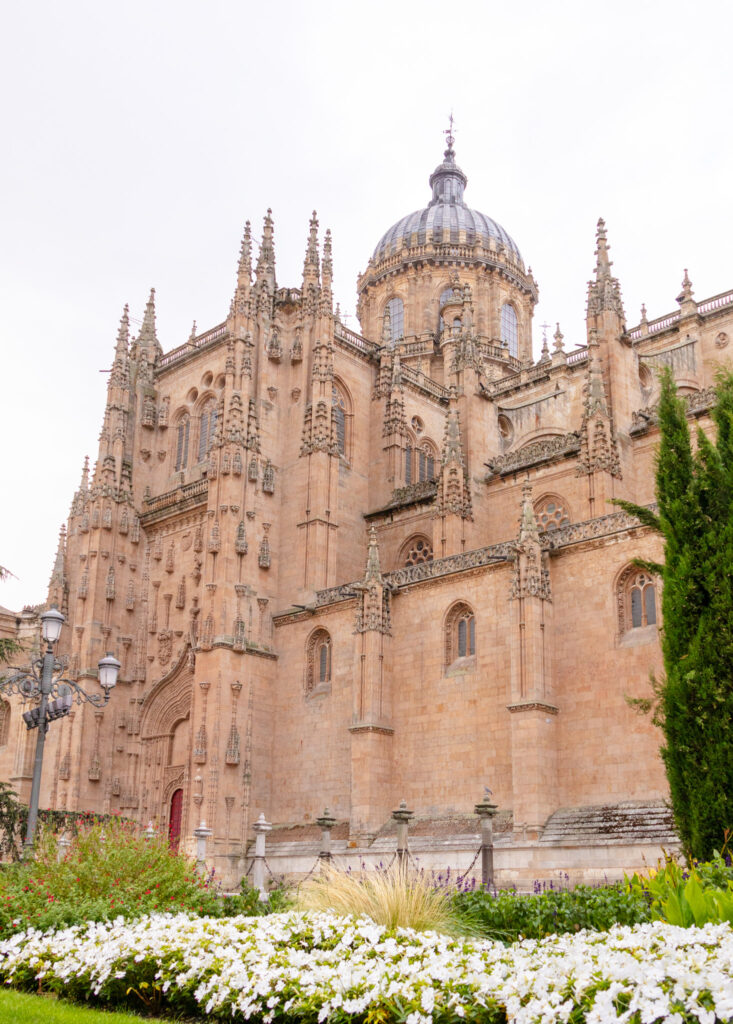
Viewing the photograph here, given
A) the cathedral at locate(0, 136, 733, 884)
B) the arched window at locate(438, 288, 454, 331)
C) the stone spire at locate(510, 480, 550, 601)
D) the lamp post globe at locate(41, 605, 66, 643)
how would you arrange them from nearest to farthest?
the lamp post globe at locate(41, 605, 66, 643)
the cathedral at locate(0, 136, 733, 884)
the stone spire at locate(510, 480, 550, 601)
the arched window at locate(438, 288, 454, 331)

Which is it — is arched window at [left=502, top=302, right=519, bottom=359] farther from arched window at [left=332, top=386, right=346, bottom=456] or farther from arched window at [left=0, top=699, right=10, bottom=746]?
arched window at [left=0, top=699, right=10, bottom=746]

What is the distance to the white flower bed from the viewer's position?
23.0 feet

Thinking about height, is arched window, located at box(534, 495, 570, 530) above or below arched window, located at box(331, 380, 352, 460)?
below

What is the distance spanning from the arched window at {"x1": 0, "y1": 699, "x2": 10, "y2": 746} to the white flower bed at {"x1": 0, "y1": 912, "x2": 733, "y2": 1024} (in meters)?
32.8

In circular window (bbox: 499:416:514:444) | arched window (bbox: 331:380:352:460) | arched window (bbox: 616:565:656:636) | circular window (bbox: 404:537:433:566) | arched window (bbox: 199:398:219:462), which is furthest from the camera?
arched window (bbox: 199:398:219:462)

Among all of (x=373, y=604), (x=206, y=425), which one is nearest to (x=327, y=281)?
(x=206, y=425)

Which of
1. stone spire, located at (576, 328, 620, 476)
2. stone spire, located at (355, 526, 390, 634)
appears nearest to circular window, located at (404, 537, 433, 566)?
stone spire, located at (355, 526, 390, 634)

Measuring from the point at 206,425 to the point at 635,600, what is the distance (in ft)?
67.1

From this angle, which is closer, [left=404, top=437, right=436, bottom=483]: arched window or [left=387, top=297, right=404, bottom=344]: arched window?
[left=404, top=437, right=436, bottom=483]: arched window

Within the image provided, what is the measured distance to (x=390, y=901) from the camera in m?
11.0

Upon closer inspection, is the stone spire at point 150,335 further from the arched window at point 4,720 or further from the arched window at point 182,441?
the arched window at point 4,720

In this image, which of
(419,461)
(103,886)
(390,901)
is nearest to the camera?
(390,901)

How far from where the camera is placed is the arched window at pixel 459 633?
1080 inches

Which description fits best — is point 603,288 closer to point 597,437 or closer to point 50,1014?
point 597,437
